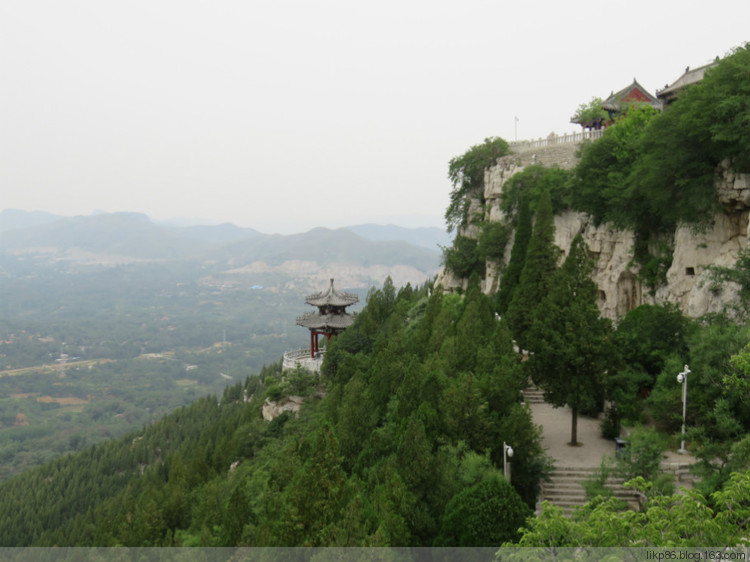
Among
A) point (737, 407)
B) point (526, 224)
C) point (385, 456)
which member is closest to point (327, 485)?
point (385, 456)

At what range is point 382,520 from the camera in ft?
32.7

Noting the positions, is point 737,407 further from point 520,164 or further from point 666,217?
point 520,164

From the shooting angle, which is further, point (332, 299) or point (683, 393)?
point (332, 299)

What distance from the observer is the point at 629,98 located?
102ft

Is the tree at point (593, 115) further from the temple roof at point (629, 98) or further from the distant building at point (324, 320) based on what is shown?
the distant building at point (324, 320)

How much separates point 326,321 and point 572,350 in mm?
22459

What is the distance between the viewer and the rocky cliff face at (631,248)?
1833 cm

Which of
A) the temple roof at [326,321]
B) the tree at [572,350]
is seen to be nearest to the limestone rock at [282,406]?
the temple roof at [326,321]

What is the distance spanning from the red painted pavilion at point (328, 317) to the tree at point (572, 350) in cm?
2077

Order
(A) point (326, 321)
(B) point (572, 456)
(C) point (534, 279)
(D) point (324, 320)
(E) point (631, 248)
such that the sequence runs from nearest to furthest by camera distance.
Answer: (B) point (572, 456) → (C) point (534, 279) → (E) point (631, 248) → (A) point (326, 321) → (D) point (324, 320)

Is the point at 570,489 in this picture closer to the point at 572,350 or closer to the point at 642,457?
the point at 642,457

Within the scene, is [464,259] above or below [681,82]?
below

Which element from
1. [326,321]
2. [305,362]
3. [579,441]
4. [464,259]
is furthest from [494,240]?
[579,441]

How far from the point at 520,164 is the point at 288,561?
25439 mm
